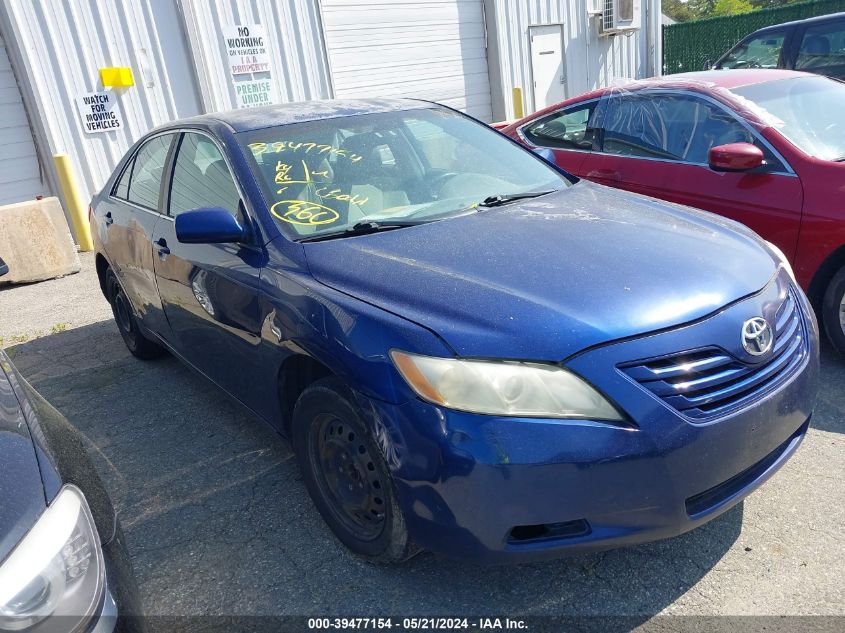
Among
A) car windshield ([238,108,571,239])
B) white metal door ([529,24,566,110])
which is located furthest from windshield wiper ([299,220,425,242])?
white metal door ([529,24,566,110])

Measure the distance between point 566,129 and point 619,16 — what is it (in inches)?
394

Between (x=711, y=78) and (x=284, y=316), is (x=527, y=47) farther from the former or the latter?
(x=284, y=316)

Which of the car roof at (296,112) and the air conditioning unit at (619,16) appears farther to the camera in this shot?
the air conditioning unit at (619,16)

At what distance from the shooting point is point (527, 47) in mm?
12617

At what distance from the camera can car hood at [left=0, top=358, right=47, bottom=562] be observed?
4.37 ft

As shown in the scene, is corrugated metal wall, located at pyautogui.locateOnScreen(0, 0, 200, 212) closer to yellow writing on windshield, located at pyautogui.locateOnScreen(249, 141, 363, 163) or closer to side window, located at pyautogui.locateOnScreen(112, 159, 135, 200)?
side window, located at pyautogui.locateOnScreen(112, 159, 135, 200)

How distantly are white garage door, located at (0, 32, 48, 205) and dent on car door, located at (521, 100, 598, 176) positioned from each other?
6.29 metres

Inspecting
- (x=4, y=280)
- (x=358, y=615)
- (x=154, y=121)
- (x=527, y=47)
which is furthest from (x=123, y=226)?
(x=527, y=47)

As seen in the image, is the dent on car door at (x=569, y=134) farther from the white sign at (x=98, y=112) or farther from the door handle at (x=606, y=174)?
the white sign at (x=98, y=112)

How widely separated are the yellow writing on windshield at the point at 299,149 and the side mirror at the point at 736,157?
214 centimetres

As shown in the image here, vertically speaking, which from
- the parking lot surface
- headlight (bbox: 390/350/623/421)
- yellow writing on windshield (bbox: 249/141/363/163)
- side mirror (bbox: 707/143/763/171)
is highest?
yellow writing on windshield (bbox: 249/141/363/163)

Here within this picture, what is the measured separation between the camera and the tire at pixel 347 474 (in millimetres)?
2174

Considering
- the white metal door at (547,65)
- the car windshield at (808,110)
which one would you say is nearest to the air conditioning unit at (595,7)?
the white metal door at (547,65)

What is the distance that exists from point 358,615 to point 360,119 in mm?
2239
